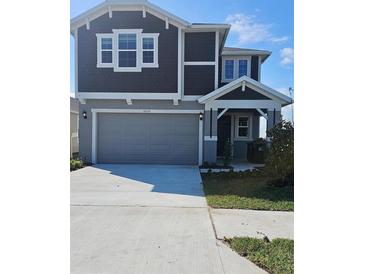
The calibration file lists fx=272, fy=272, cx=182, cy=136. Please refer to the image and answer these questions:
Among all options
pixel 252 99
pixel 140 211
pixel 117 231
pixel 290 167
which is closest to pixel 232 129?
pixel 252 99

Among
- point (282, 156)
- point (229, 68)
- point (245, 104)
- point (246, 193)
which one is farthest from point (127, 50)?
point (246, 193)

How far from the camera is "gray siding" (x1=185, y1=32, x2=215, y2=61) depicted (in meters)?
12.8

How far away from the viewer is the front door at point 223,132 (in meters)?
15.7

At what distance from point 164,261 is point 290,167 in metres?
5.17

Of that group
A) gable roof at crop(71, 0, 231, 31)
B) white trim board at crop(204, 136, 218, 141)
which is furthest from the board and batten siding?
white trim board at crop(204, 136, 218, 141)

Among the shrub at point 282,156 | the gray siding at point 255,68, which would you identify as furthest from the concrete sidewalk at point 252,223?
the gray siding at point 255,68

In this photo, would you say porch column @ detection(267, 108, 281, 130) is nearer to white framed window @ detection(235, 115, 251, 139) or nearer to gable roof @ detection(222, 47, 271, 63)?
white framed window @ detection(235, 115, 251, 139)

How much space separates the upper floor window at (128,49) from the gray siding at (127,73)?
206 mm

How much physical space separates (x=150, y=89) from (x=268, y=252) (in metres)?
10.4

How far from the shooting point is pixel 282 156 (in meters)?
7.41

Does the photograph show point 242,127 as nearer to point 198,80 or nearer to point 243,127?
point 243,127

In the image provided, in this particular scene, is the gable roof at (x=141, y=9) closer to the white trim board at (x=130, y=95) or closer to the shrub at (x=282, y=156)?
the white trim board at (x=130, y=95)
